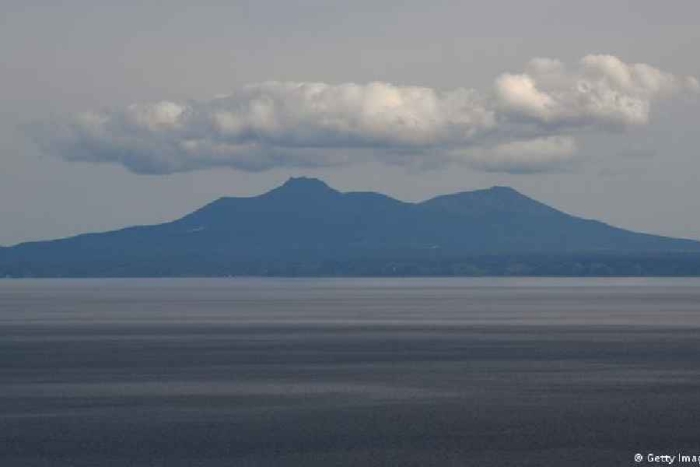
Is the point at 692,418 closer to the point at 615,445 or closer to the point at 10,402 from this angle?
the point at 615,445

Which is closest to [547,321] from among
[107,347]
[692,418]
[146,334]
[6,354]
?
[146,334]

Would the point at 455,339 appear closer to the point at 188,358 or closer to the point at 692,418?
the point at 188,358

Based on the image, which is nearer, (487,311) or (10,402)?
(10,402)

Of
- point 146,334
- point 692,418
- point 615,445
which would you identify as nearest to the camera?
point 615,445

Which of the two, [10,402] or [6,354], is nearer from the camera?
[10,402]

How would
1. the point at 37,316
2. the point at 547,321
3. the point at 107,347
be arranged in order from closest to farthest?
the point at 107,347
the point at 547,321
the point at 37,316

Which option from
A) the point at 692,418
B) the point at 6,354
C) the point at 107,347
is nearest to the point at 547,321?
the point at 107,347
